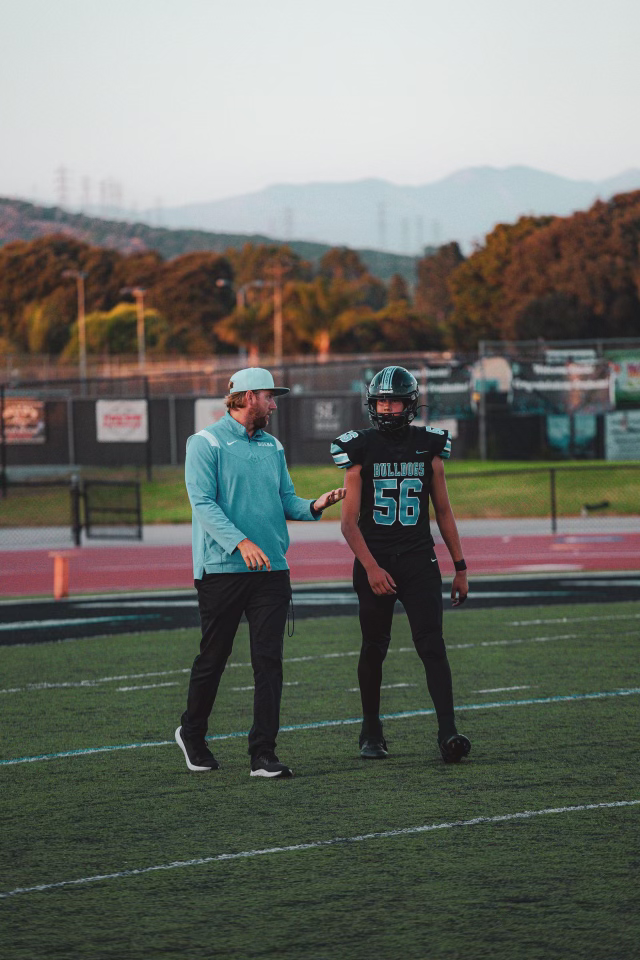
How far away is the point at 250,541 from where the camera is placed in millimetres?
6746

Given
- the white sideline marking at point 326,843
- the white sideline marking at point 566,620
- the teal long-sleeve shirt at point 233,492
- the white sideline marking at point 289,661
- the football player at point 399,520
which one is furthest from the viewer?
the white sideline marking at point 566,620

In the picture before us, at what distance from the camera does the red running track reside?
1900 cm

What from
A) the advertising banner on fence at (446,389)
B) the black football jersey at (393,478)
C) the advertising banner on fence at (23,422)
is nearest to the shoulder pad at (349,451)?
the black football jersey at (393,478)

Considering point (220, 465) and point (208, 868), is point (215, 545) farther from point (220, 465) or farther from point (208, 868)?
point (208, 868)

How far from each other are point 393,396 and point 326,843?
7.41ft

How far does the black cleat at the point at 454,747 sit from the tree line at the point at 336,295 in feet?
201

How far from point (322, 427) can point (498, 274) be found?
63323 millimetres

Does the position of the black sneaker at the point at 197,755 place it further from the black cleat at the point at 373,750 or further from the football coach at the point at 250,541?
the black cleat at the point at 373,750

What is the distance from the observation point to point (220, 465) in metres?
6.88

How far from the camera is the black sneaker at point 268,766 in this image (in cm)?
684

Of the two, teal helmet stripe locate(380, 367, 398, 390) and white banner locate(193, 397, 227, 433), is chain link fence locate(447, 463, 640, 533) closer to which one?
white banner locate(193, 397, 227, 433)

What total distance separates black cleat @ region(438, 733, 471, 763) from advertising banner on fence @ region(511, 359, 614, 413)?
3085 cm

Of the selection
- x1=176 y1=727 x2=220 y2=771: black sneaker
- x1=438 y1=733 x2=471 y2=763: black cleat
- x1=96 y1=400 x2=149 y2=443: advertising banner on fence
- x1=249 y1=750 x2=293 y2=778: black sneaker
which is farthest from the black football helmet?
x1=96 y1=400 x2=149 y2=443: advertising banner on fence

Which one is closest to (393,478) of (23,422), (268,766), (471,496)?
(268,766)
